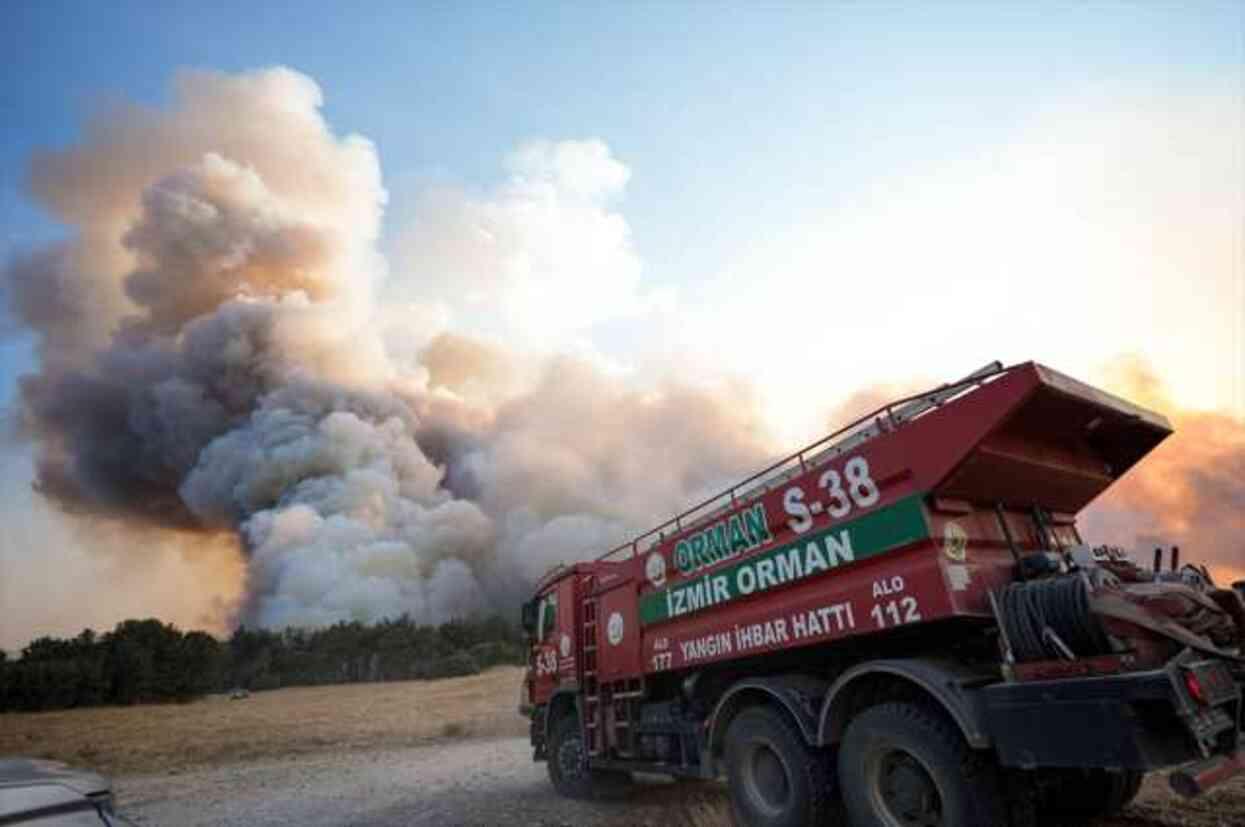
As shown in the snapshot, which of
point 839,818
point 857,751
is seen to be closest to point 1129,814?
point 839,818

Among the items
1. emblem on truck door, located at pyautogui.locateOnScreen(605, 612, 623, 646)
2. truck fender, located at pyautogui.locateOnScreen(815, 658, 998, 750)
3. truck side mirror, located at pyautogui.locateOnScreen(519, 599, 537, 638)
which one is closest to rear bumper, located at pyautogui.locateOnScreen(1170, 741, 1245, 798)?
truck fender, located at pyautogui.locateOnScreen(815, 658, 998, 750)

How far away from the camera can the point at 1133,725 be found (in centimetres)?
384

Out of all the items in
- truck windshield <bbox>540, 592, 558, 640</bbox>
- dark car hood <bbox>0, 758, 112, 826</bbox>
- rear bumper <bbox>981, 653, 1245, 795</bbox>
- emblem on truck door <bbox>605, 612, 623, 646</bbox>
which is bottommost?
rear bumper <bbox>981, 653, 1245, 795</bbox>

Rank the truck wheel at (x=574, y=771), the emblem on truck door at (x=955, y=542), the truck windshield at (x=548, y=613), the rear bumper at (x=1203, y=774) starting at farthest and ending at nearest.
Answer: the truck windshield at (x=548, y=613), the truck wheel at (x=574, y=771), the emblem on truck door at (x=955, y=542), the rear bumper at (x=1203, y=774)

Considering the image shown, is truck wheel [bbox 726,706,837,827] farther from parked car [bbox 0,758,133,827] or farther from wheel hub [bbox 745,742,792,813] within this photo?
parked car [bbox 0,758,133,827]

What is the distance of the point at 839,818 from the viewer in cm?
578

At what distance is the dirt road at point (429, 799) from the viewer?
6.87 metres

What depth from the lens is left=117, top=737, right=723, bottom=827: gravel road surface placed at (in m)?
8.42

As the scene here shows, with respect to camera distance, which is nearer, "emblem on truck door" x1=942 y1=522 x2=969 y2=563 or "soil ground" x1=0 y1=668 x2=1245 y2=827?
"emblem on truck door" x1=942 y1=522 x2=969 y2=563

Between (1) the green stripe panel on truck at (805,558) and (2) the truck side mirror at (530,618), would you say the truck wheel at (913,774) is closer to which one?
(1) the green stripe panel on truck at (805,558)

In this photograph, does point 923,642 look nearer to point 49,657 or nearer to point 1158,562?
point 1158,562

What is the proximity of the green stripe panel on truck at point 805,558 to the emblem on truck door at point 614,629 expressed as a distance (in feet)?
3.38

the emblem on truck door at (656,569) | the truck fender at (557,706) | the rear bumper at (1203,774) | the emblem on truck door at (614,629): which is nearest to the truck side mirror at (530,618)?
the truck fender at (557,706)

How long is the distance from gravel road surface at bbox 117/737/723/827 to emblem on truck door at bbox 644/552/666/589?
246 centimetres
